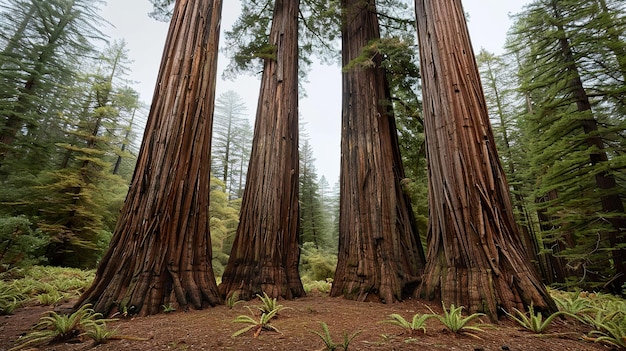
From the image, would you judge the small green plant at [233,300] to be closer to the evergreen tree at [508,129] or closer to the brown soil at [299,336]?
the brown soil at [299,336]

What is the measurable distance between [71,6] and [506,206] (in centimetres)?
1976

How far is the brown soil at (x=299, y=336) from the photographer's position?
1.86 metres

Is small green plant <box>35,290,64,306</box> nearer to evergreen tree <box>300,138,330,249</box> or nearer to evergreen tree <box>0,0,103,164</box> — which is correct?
evergreen tree <box>0,0,103,164</box>

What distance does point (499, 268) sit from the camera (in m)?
2.92

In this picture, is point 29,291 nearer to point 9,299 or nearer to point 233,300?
point 9,299

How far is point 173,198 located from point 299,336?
2421 mm

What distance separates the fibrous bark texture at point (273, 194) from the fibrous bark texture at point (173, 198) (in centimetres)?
66

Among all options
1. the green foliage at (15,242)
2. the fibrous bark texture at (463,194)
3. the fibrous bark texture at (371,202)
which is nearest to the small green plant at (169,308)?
the fibrous bark texture at (371,202)

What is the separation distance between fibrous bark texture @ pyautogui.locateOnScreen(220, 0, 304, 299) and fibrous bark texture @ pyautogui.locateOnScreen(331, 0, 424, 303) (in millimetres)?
976

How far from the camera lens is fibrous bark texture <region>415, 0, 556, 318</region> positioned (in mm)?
2863

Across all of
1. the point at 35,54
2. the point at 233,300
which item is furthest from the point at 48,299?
the point at 35,54

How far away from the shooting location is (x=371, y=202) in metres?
4.73

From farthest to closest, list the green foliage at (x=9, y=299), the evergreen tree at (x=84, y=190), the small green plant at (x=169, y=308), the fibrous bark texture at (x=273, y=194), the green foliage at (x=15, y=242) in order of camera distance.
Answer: the evergreen tree at (x=84, y=190) → the green foliage at (x=15, y=242) → the fibrous bark texture at (x=273, y=194) → the green foliage at (x=9, y=299) → the small green plant at (x=169, y=308)

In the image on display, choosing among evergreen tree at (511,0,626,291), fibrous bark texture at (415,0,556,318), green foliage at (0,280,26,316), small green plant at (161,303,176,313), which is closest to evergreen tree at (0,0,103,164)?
green foliage at (0,280,26,316)
